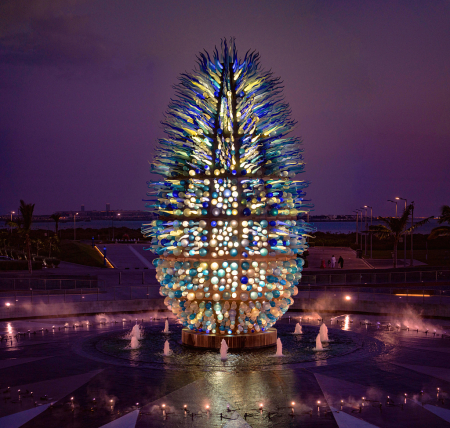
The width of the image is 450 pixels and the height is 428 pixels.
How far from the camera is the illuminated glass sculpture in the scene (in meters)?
15.5

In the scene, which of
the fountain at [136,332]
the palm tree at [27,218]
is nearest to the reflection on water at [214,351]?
the fountain at [136,332]

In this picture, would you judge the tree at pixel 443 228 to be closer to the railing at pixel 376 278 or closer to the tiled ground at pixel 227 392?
the railing at pixel 376 278

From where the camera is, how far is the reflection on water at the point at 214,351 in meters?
14.5

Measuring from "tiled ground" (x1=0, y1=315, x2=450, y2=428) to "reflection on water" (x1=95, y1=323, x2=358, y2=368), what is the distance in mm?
547

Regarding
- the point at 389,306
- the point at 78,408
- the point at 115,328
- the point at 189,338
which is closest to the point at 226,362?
the point at 189,338

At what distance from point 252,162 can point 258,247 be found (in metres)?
2.28

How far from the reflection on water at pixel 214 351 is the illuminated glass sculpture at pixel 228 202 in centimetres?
87

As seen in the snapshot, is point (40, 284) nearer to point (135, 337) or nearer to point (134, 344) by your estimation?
point (135, 337)

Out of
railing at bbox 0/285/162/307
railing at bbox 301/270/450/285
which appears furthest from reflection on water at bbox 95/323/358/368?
railing at bbox 301/270/450/285

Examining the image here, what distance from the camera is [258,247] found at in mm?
15547

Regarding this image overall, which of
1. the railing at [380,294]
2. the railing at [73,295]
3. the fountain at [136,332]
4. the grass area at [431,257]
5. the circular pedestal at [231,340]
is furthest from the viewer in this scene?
the grass area at [431,257]

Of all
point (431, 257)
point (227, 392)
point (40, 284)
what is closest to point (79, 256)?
point (40, 284)

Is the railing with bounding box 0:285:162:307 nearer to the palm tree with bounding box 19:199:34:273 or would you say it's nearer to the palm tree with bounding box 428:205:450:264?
the palm tree with bounding box 19:199:34:273

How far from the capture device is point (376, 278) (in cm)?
3009
